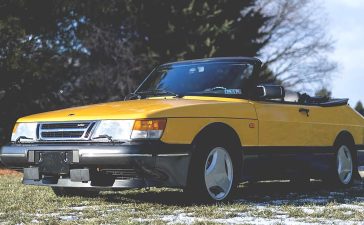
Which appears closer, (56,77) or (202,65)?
(202,65)

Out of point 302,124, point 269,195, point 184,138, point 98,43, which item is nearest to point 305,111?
point 302,124

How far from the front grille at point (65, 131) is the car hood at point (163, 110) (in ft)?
0.20

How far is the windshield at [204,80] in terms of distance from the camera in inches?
281

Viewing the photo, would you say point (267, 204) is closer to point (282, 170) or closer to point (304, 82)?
point (282, 170)

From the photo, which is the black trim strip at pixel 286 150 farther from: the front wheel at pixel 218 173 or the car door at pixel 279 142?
the front wheel at pixel 218 173

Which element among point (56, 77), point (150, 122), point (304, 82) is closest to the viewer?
point (150, 122)

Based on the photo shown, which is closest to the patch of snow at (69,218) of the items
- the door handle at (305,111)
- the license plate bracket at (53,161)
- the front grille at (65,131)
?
the license plate bracket at (53,161)

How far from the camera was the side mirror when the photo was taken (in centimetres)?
711

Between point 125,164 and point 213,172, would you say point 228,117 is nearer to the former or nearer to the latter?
point 213,172

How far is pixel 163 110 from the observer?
19.7 feet

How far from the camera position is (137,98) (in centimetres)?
752

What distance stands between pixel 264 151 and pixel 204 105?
1.16 metres

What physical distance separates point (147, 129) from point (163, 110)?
9.6 inches

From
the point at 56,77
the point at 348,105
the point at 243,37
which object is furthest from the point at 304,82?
the point at 348,105
